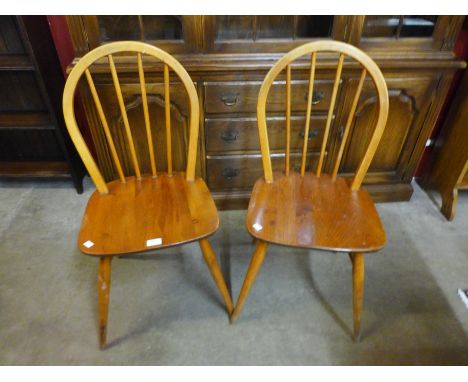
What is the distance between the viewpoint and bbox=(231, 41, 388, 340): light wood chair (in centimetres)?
91

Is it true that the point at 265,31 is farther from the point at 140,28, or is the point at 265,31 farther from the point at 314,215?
the point at 314,215

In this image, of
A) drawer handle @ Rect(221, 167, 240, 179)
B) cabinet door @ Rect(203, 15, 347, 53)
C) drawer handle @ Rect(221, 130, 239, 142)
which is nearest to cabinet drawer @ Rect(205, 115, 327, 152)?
drawer handle @ Rect(221, 130, 239, 142)

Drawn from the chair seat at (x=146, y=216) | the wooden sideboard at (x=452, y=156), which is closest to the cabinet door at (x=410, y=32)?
the wooden sideboard at (x=452, y=156)

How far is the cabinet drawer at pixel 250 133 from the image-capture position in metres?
1.31

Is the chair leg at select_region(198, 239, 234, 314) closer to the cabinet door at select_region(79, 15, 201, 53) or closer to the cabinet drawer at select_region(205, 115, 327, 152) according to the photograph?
the cabinet drawer at select_region(205, 115, 327, 152)

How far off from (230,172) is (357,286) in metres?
0.75

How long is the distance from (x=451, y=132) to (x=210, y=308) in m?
1.43

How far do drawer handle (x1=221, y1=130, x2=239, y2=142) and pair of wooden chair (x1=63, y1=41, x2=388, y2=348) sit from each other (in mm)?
316

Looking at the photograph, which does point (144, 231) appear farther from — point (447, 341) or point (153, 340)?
point (447, 341)

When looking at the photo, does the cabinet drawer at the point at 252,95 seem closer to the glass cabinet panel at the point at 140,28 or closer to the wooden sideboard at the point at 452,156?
the glass cabinet panel at the point at 140,28

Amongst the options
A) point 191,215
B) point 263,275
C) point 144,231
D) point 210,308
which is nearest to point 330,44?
point 191,215

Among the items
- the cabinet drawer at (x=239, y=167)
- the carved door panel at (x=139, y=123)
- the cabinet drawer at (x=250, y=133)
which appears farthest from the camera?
the cabinet drawer at (x=239, y=167)

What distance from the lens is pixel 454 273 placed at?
133 cm

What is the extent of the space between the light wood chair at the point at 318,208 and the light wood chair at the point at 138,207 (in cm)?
16
